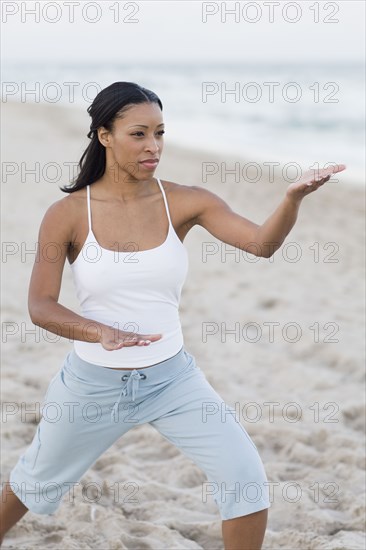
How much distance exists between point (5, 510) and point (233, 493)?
0.95m

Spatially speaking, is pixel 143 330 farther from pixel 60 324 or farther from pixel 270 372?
pixel 270 372

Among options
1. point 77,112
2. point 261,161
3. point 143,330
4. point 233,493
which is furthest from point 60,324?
point 77,112

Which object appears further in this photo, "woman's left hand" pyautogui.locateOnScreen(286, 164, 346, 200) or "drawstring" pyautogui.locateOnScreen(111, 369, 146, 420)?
"drawstring" pyautogui.locateOnScreen(111, 369, 146, 420)

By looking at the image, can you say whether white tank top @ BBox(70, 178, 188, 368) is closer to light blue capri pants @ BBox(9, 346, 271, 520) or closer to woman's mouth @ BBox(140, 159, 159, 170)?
light blue capri pants @ BBox(9, 346, 271, 520)

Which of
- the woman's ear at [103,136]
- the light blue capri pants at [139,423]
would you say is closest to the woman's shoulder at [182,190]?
the woman's ear at [103,136]

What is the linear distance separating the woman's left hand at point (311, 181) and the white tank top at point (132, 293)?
46 cm

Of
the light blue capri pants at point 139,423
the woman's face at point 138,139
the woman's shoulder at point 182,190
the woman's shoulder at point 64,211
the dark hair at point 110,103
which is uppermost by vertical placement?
the dark hair at point 110,103

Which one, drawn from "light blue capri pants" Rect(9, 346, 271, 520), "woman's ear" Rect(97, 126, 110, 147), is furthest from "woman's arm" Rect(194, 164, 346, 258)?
"light blue capri pants" Rect(9, 346, 271, 520)

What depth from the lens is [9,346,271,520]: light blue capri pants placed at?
8.53 feet

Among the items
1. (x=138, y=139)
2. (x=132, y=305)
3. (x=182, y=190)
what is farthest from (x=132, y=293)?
(x=138, y=139)

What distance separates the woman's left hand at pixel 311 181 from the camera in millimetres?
2465

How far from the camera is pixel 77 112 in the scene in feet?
76.4

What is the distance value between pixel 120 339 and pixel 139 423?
1.46ft

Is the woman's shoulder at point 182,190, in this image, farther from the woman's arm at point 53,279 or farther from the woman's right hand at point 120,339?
the woman's right hand at point 120,339
